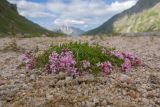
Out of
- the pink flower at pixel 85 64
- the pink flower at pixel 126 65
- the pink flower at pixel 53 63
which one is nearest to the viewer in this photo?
the pink flower at pixel 85 64

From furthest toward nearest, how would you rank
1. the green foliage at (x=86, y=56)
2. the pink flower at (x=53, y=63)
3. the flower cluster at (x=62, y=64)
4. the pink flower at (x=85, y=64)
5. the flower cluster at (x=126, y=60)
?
the flower cluster at (x=126, y=60) → the green foliage at (x=86, y=56) → the pink flower at (x=53, y=63) → the pink flower at (x=85, y=64) → the flower cluster at (x=62, y=64)

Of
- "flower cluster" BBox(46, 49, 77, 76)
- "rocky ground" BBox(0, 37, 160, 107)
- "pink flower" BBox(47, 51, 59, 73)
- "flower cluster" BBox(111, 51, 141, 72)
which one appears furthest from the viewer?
"flower cluster" BBox(111, 51, 141, 72)

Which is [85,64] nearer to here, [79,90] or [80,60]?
[80,60]

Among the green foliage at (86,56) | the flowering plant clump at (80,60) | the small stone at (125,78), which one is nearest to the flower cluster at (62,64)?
the flowering plant clump at (80,60)

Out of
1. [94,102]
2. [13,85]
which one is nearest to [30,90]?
[13,85]

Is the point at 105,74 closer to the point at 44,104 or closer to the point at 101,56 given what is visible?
the point at 101,56

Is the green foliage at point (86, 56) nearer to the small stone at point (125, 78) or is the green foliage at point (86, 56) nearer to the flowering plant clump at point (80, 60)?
the flowering plant clump at point (80, 60)

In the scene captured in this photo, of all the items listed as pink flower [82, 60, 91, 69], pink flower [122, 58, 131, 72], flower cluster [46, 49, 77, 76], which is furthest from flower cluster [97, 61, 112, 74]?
flower cluster [46, 49, 77, 76]

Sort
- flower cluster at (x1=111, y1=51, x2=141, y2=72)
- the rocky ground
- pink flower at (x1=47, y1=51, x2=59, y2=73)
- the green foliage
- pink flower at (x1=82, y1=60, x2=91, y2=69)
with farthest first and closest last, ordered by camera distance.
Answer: flower cluster at (x1=111, y1=51, x2=141, y2=72) < the green foliage < pink flower at (x1=47, y1=51, x2=59, y2=73) < pink flower at (x1=82, y1=60, x2=91, y2=69) < the rocky ground

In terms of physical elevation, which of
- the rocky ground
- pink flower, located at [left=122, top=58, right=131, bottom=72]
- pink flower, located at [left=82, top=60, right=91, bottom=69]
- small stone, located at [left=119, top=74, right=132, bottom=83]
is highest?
pink flower, located at [left=82, top=60, right=91, bottom=69]

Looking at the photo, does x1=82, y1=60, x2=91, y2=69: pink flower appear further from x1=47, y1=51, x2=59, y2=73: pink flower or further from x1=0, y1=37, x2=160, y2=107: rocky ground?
x1=47, y1=51, x2=59, y2=73: pink flower
